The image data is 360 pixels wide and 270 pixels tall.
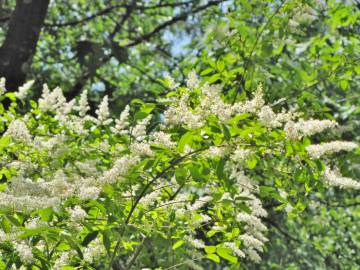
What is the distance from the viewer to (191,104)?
331 cm

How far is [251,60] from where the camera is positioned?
14.5 ft

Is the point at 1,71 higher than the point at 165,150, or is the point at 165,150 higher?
the point at 1,71

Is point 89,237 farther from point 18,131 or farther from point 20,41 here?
point 20,41

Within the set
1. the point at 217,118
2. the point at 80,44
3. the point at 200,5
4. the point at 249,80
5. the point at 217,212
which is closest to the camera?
the point at 217,118

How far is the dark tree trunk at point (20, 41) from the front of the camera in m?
6.31

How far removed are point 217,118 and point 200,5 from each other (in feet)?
21.7

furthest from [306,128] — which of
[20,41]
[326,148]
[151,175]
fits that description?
[20,41]

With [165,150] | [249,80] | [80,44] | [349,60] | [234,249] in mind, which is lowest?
[234,249]

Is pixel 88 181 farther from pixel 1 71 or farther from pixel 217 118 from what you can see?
pixel 1 71

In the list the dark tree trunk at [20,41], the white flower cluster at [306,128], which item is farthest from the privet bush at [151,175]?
the dark tree trunk at [20,41]

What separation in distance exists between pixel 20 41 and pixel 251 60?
122 inches

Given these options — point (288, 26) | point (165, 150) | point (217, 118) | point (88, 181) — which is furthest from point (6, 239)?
point (288, 26)

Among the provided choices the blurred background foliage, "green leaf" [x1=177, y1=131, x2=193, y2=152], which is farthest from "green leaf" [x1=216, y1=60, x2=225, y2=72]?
"green leaf" [x1=177, y1=131, x2=193, y2=152]

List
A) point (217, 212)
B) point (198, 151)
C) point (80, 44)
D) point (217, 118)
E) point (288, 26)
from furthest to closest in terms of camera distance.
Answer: point (80, 44) → point (288, 26) → point (217, 212) → point (198, 151) → point (217, 118)
